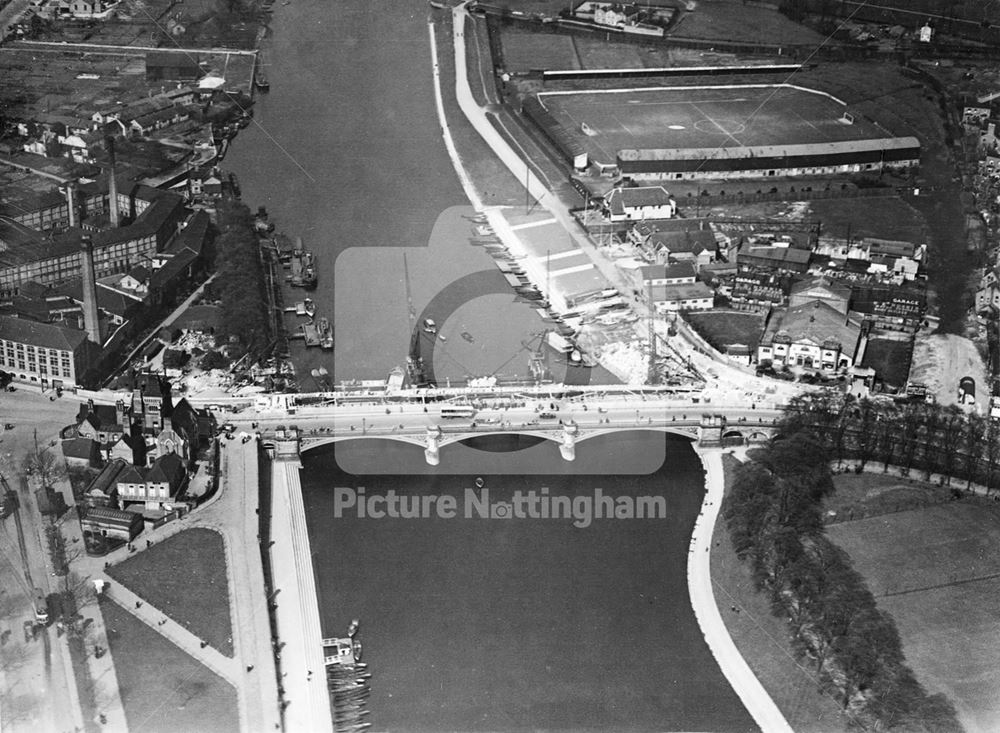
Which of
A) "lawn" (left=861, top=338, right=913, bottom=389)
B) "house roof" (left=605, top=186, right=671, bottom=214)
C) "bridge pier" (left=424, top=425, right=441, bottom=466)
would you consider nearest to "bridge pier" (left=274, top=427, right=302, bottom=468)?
"bridge pier" (left=424, top=425, right=441, bottom=466)

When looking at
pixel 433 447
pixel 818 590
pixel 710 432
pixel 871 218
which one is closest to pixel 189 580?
pixel 433 447

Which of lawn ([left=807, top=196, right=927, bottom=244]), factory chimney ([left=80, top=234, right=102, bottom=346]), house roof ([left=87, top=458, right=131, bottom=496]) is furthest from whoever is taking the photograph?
lawn ([left=807, top=196, right=927, bottom=244])

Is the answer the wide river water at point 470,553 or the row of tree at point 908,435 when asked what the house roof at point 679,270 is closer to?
the wide river water at point 470,553

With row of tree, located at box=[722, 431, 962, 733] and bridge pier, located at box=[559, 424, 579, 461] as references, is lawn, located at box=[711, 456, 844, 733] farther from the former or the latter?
bridge pier, located at box=[559, 424, 579, 461]

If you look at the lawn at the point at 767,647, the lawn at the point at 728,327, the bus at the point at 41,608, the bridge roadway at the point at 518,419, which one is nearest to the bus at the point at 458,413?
the bridge roadway at the point at 518,419

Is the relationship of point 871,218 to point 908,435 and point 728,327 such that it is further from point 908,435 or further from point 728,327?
point 908,435

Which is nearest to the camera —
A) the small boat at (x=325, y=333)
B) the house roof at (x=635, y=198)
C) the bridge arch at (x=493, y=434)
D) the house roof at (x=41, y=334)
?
the bridge arch at (x=493, y=434)
